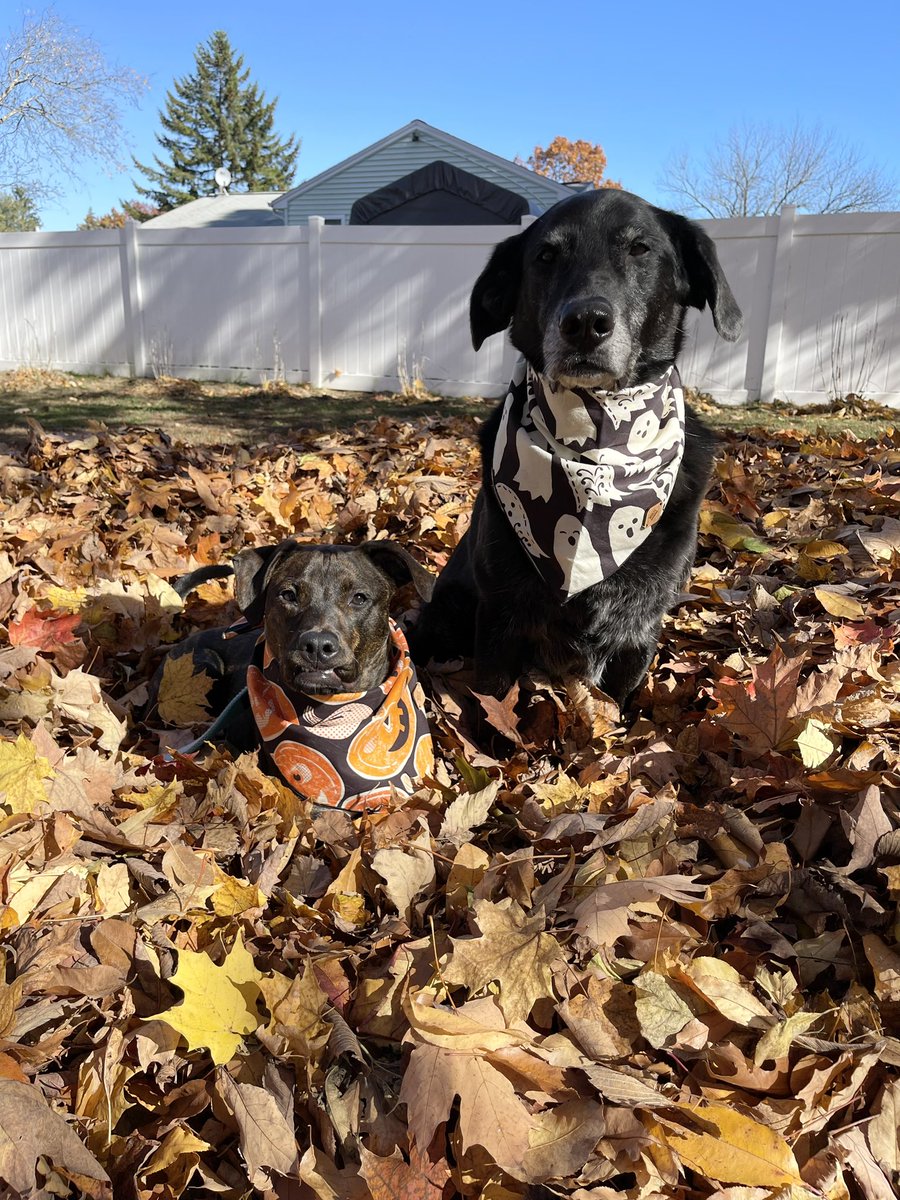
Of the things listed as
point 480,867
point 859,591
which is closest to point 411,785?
point 480,867

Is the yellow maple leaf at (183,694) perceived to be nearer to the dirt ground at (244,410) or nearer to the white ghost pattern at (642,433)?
the white ghost pattern at (642,433)

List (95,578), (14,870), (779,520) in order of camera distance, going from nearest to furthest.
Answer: (14,870), (95,578), (779,520)

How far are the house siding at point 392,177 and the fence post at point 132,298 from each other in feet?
41.9

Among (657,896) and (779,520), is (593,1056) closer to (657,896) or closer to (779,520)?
(657,896)

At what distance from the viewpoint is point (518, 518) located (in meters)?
3.21

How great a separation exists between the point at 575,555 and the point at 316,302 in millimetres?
11303

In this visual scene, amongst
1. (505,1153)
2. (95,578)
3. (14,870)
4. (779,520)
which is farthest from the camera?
(779,520)

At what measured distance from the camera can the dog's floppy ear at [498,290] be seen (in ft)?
11.5

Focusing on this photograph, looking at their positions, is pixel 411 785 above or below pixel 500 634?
below

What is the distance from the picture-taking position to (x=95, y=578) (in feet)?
14.1

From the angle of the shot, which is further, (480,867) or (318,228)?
(318,228)

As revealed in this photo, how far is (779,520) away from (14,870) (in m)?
4.02

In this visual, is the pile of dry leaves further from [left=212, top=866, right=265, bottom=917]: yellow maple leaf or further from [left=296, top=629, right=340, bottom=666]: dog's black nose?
[left=296, top=629, right=340, bottom=666]: dog's black nose

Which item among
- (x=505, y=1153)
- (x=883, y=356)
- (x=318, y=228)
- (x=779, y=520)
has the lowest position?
(x=505, y=1153)
